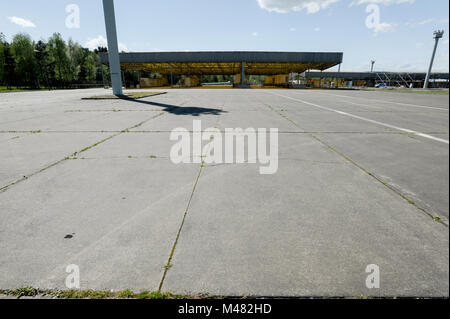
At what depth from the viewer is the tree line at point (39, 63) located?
54.8m

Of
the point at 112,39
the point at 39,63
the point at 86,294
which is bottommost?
the point at 86,294

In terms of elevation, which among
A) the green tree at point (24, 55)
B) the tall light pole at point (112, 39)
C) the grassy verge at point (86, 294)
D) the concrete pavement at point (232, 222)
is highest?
the green tree at point (24, 55)

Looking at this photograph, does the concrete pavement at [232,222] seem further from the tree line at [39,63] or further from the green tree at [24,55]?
the green tree at [24,55]

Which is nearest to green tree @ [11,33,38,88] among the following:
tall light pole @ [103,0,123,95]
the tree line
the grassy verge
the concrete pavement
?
the tree line

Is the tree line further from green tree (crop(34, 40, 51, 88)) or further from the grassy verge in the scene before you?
the grassy verge

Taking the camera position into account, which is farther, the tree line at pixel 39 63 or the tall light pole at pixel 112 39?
the tree line at pixel 39 63

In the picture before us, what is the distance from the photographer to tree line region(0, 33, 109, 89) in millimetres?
54778

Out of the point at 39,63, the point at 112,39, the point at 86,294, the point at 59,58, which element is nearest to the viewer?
the point at 86,294

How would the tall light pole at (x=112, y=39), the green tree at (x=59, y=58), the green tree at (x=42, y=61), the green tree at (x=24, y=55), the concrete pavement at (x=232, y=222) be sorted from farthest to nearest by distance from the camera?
the green tree at (x=59, y=58) < the green tree at (x=42, y=61) < the green tree at (x=24, y=55) < the tall light pole at (x=112, y=39) < the concrete pavement at (x=232, y=222)

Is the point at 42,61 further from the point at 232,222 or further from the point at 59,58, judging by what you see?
the point at 232,222

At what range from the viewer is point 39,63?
188 feet

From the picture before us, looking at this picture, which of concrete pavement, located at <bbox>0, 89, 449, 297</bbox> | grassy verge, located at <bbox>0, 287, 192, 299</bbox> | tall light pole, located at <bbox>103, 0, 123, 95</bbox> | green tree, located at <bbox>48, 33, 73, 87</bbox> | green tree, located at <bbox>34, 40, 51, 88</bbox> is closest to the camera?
grassy verge, located at <bbox>0, 287, 192, 299</bbox>

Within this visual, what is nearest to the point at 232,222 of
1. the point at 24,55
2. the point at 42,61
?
the point at 24,55

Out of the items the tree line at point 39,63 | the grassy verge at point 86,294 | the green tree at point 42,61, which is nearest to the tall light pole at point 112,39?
the grassy verge at point 86,294
